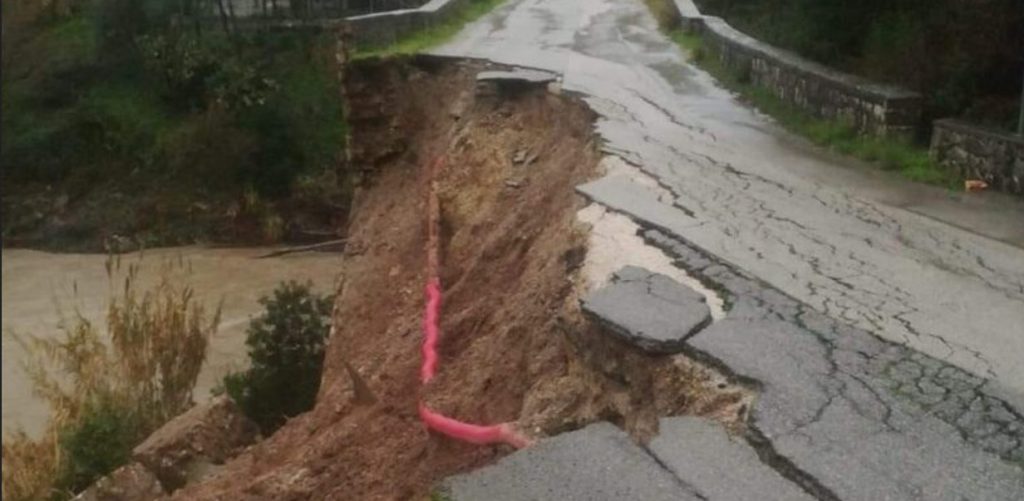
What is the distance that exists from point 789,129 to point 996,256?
568 centimetres

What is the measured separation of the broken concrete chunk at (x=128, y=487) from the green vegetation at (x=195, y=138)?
1997cm

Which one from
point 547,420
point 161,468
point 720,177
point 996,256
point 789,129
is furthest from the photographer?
point 789,129

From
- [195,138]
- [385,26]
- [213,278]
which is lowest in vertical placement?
[213,278]

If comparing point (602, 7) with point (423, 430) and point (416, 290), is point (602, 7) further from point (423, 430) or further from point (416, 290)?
point (423, 430)

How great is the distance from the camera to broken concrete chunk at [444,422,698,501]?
15.0 feet

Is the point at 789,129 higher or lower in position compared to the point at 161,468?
higher

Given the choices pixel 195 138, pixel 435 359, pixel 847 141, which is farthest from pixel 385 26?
pixel 195 138

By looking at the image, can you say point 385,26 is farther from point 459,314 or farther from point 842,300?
point 842,300

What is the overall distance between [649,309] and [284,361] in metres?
10.8

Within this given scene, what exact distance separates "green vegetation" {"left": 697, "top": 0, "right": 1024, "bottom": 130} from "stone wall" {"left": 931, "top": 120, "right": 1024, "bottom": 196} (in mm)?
575

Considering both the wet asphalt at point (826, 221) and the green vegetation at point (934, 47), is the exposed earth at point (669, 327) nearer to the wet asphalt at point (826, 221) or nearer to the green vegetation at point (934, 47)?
the wet asphalt at point (826, 221)

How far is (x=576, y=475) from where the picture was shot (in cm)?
471

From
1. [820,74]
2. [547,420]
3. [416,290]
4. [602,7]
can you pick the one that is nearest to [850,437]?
[547,420]

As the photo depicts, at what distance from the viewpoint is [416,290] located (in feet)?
41.7
